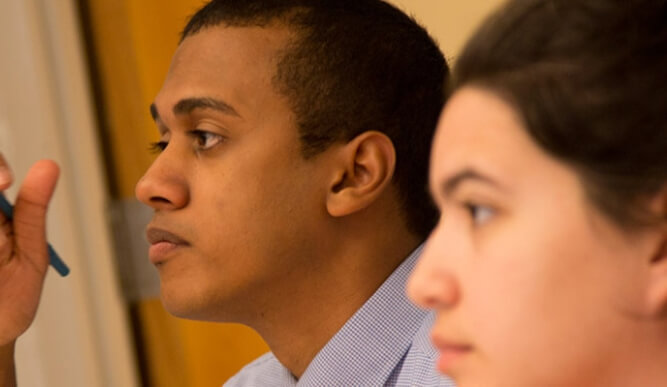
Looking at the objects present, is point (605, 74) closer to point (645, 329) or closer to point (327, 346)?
point (645, 329)

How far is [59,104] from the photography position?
165 centimetres

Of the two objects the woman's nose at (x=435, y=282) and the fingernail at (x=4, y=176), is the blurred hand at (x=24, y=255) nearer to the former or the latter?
the fingernail at (x=4, y=176)

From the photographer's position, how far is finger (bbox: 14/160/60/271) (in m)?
1.06

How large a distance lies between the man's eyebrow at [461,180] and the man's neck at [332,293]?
39 centimetres

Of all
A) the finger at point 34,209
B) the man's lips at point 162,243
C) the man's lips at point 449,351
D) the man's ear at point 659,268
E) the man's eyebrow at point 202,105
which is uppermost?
the man's eyebrow at point 202,105

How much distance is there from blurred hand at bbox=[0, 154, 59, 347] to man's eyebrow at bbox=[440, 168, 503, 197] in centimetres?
63

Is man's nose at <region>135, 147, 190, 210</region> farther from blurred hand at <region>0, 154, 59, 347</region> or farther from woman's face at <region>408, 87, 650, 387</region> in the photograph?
woman's face at <region>408, 87, 650, 387</region>

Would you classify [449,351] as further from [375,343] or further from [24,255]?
[24,255]

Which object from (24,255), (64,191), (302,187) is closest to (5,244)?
(24,255)

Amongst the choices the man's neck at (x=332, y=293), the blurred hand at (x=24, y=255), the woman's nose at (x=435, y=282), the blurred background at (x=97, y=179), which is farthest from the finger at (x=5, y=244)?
the woman's nose at (x=435, y=282)

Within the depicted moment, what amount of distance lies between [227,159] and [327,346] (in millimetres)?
218

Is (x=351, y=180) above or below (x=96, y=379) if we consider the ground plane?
above

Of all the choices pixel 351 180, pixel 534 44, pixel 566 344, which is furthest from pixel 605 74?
pixel 351 180

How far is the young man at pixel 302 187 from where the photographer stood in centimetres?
94
